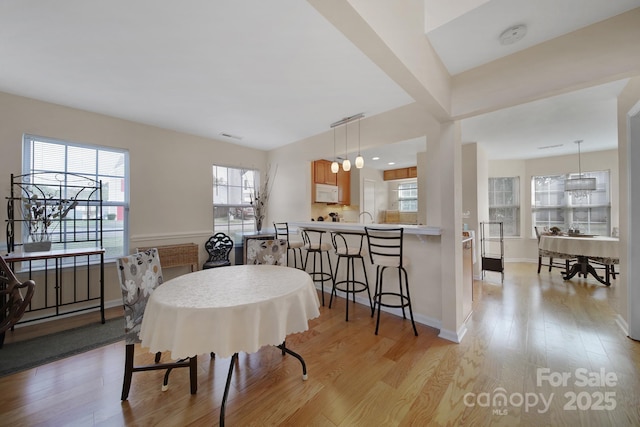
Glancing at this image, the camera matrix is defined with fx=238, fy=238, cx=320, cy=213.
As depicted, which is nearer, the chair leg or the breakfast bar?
the chair leg

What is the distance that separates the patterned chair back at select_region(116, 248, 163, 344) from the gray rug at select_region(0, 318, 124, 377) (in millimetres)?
1177

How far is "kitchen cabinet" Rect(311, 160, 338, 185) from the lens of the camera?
4.79 meters

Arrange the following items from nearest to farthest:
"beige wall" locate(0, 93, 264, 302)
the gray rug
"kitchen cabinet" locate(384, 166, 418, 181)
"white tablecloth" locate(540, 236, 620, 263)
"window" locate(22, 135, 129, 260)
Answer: the gray rug, "beige wall" locate(0, 93, 264, 302), "window" locate(22, 135, 129, 260), "white tablecloth" locate(540, 236, 620, 263), "kitchen cabinet" locate(384, 166, 418, 181)

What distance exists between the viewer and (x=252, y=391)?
5.51ft

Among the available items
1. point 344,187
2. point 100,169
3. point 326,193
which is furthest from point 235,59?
point 344,187

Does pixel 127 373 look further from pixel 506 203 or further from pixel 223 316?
pixel 506 203

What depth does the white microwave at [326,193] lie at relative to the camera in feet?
15.8

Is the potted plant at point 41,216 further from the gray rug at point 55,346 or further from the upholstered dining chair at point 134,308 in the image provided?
the upholstered dining chair at point 134,308

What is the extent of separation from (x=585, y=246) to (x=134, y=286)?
6.05 metres

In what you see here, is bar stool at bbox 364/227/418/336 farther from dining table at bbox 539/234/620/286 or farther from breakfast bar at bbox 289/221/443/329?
dining table at bbox 539/234/620/286

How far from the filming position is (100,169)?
3.23 meters

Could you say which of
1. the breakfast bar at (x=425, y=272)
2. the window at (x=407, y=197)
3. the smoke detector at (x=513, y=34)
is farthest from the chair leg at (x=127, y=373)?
the window at (x=407, y=197)

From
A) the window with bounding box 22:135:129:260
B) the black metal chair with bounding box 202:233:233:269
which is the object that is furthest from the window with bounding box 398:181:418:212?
the window with bounding box 22:135:129:260

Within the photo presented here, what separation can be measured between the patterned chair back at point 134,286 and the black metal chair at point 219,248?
209 centimetres
